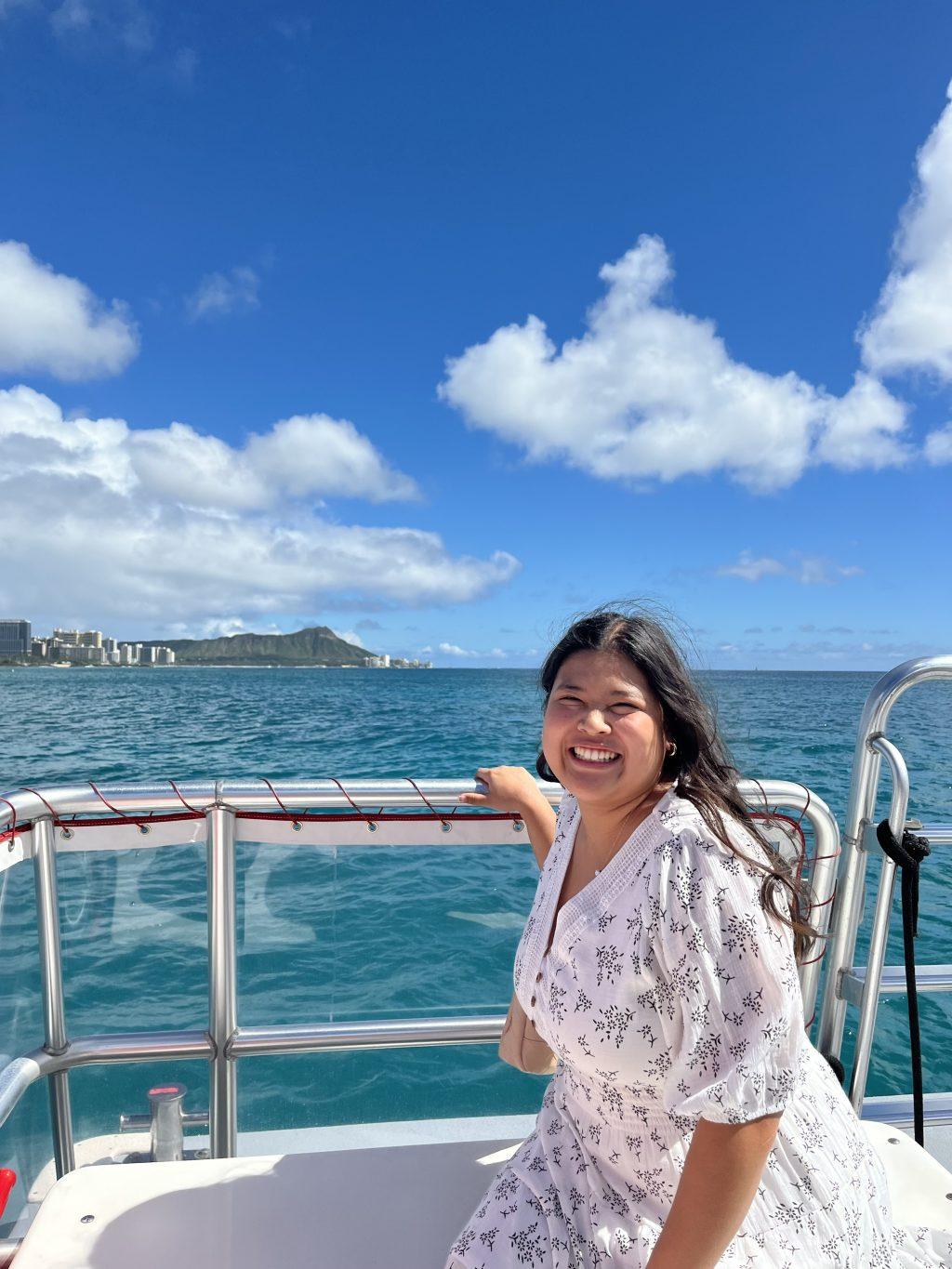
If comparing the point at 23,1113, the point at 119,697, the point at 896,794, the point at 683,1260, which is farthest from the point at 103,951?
the point at 119,697

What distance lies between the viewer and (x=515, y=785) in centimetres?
192

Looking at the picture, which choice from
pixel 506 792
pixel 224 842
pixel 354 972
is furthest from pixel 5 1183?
pixel 506 792

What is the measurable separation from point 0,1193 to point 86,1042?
501mm

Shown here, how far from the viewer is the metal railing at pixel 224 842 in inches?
77.1

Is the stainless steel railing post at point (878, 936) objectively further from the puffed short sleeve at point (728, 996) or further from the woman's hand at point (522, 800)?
the puffed short sleeve at point (728, 996)

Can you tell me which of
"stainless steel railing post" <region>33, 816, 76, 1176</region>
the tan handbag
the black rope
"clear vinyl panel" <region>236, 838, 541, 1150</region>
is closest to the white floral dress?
the tan handbag

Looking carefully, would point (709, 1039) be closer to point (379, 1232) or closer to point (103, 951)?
point (379, 1232)

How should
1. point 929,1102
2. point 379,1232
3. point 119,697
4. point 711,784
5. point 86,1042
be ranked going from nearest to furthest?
1. point 711,784
2. point 379,1232
3. point 86,1042
4. point 929,1102
5. point 119,697

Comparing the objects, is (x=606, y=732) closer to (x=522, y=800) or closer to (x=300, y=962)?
(x=522, y=800)

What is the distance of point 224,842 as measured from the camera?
2.04 metres

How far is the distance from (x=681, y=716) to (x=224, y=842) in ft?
3.96

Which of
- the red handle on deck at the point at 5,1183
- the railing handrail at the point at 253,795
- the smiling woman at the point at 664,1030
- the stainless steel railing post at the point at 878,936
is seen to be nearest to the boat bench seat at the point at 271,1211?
the red handle on deck at the point at 5,1183

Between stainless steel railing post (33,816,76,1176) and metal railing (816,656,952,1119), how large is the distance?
1851mm

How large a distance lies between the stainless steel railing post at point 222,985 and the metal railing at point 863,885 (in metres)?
1.47
